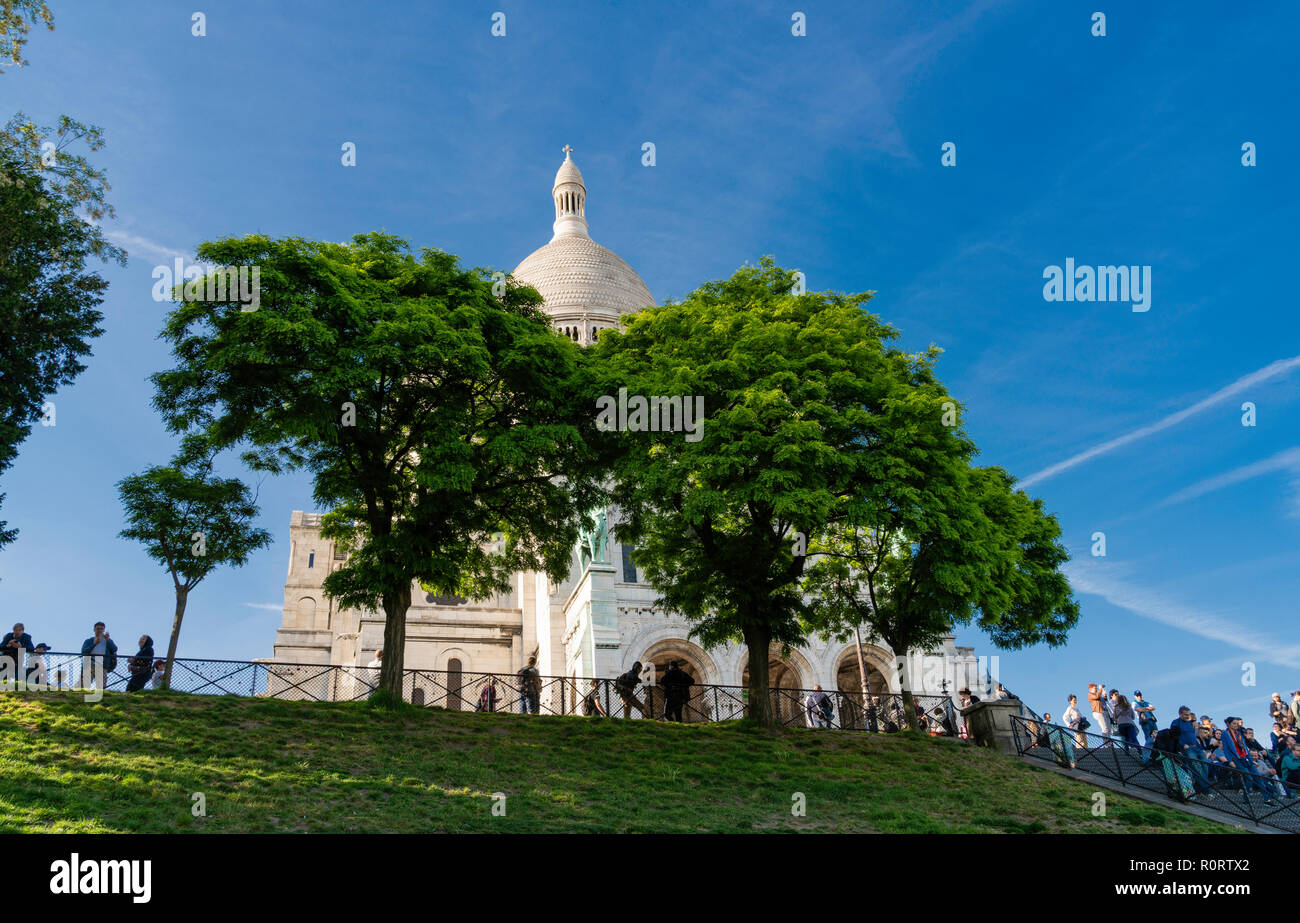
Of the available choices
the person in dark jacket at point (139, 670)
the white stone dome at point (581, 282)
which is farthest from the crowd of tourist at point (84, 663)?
the white stone dome at point (581, 282)

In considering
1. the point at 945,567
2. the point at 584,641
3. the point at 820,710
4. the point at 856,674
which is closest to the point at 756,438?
the point at 945,567

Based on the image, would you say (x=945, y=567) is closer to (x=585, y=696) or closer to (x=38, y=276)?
(x=585, y=696)

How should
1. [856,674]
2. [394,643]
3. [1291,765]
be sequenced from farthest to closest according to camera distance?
[856,674] < [394,643] < [1291,765]

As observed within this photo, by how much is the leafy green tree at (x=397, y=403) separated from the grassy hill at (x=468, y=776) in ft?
11.8

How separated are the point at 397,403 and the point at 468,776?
9.19 meters

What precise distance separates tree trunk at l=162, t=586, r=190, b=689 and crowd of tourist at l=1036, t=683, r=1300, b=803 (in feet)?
65.3

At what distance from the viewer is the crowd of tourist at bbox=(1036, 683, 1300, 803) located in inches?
786

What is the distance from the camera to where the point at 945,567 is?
21.8 metres

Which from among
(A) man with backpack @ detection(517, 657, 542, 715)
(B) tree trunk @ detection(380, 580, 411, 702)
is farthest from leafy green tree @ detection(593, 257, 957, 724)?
(B) tree trunk @ detection(380, 580, 411, 702)

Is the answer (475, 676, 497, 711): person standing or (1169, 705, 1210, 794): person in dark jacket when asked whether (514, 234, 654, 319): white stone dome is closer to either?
(475, 676, 497, 711): person standing

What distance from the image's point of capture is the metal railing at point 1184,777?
18.9m
